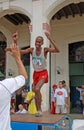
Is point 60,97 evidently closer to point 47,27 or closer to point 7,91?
point 47,27

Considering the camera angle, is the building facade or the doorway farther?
the doorway

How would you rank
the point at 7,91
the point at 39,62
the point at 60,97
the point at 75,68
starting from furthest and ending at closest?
the point at 75,68 → the point at 60,97 → the point at 39,62 → the point at 7,91

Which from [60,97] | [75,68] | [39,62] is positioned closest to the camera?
[39,62]

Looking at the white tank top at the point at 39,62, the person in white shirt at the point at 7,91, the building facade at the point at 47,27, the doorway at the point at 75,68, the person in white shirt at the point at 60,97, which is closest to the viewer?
the person in white shirt at the point at 7,91

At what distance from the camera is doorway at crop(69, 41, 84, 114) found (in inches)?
580

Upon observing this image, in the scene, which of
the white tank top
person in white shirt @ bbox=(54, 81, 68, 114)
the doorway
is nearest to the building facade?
the doorway

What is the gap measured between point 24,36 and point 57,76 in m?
3.03

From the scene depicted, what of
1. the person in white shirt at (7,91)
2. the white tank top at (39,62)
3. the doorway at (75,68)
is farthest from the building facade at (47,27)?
the person in white shirt at (7,91)

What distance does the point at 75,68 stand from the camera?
14.9 meters

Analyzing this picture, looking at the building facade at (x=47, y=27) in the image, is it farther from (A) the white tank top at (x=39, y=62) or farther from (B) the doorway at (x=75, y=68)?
(A) the white tank top at (x=39, y=62)

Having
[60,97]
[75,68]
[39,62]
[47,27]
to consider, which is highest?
[47,27]

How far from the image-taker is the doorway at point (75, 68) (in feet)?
48.3

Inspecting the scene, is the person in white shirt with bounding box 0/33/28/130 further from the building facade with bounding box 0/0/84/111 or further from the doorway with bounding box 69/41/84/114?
the doorway with bounding box 69/41/84/114

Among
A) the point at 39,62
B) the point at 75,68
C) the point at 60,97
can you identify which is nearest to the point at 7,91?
the point at 39,62
